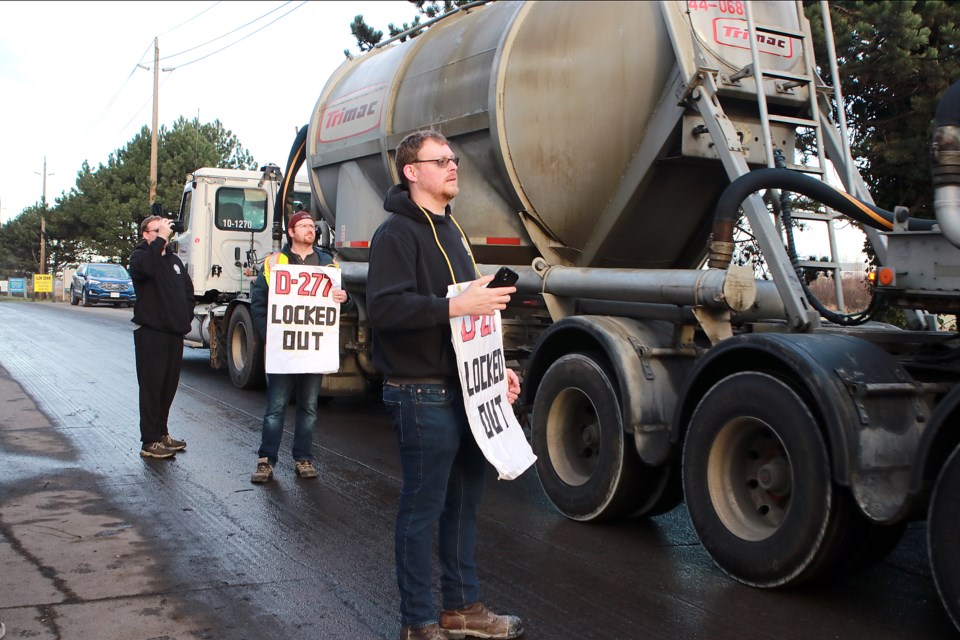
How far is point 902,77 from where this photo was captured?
1085cm

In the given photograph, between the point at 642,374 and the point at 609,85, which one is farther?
the point at 609,85

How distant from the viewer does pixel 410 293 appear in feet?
11.4

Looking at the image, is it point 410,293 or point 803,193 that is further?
point 803,193

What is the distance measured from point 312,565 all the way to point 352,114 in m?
5.50

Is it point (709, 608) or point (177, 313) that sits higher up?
point (177, 313)

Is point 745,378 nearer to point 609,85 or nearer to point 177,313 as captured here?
point 609,85

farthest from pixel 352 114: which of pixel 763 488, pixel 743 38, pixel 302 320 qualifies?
pixel 763 488

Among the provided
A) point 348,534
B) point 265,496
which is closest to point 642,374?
point 348,534

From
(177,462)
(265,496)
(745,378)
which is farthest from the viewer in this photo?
(177,462)

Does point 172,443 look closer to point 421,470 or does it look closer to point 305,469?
point 305,469

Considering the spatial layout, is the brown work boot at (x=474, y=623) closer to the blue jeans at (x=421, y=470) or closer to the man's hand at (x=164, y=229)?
the blue jeans at (x=421, y=470)

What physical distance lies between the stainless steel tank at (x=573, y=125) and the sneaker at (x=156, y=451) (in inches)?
114

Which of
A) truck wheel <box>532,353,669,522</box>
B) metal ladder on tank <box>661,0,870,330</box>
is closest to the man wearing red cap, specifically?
truck wheel <box>532,353,669,522</box>

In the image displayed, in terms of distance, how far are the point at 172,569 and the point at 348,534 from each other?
1.04 metres
